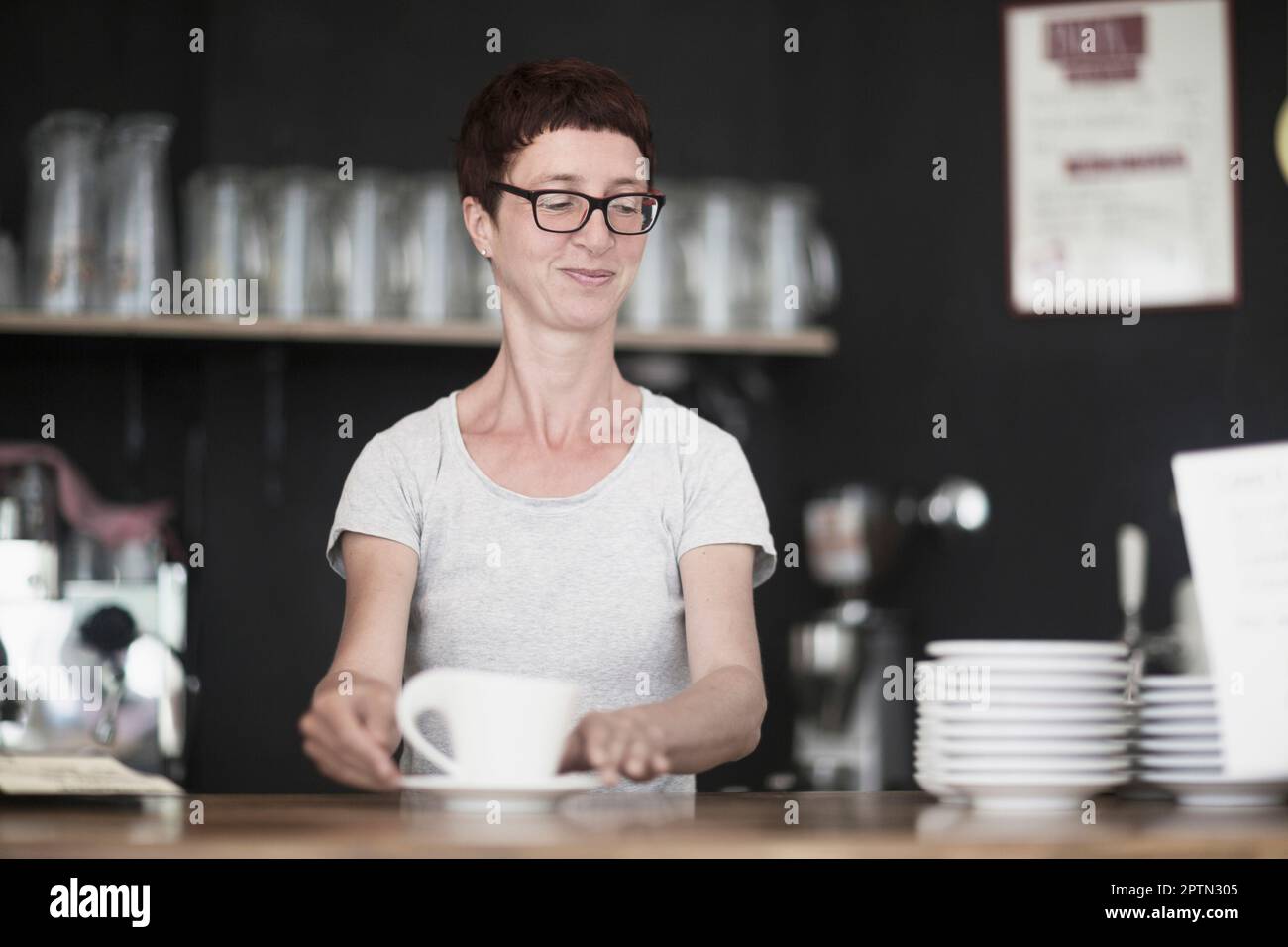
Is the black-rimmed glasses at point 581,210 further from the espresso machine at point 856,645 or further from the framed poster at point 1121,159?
the framed poster at point 1121,159

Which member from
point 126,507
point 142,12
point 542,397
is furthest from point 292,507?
point 542,397

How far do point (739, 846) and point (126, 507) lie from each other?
6.99 ft

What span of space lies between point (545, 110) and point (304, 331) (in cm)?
107

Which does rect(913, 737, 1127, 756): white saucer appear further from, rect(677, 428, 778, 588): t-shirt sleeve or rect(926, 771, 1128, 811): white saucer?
rect(677, 428, 778, 588): t-shirt sleeve

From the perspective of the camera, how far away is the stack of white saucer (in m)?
1.22

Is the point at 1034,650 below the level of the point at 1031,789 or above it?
above

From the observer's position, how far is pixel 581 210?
5.44 feet

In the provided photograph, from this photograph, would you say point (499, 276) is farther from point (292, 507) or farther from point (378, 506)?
point (292, 507)

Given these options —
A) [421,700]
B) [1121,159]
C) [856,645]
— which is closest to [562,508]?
[421,700]

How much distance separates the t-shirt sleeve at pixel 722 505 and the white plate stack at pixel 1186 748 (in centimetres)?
44

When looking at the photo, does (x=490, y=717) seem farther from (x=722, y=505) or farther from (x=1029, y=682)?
(x=722, y=505)

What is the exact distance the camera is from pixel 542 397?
1773 millimetres

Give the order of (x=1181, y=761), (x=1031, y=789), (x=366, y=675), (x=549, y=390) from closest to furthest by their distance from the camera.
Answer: (x=1031, y=789) < (x=1181, y=761) < (x=366, y=675) < (x=549, y=390)

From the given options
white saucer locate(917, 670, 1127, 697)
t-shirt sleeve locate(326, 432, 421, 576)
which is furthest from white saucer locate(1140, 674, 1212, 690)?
t-shirt sleeve locate(326, 432, 421, 576)
